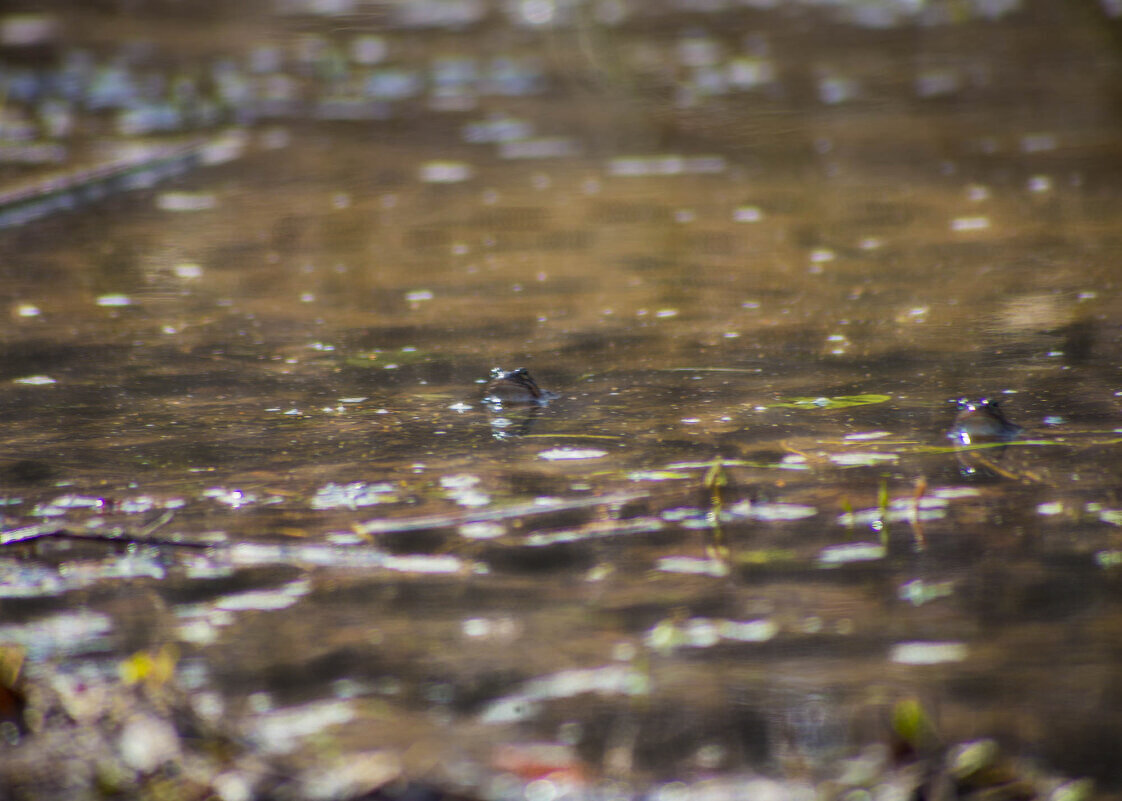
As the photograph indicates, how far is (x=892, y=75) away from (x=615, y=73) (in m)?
1.08

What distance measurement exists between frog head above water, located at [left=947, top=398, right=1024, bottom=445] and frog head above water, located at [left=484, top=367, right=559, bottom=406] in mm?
588

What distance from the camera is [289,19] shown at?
19.3ft

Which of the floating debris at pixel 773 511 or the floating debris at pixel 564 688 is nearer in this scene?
the floating debris at pixel 564 688

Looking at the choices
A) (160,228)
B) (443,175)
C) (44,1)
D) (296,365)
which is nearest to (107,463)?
(296,365)

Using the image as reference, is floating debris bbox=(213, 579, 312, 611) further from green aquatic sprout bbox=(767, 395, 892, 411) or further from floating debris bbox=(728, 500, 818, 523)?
green aquatic sprout bbox=(767, 395, 892, 411)

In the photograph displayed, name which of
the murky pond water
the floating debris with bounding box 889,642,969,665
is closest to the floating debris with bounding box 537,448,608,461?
the murky pond water

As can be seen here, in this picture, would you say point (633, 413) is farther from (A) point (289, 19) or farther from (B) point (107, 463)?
(A) point (289, 19)

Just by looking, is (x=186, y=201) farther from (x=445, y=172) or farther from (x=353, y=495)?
(x=353, y=495)

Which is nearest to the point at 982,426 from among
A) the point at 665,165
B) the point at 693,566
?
the point at 693,566

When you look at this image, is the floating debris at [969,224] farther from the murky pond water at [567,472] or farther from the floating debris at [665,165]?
the floating debris at [665,165]

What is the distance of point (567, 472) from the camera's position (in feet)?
5.09

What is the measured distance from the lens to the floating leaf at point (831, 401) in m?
1.75

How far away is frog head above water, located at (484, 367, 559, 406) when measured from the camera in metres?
1.81

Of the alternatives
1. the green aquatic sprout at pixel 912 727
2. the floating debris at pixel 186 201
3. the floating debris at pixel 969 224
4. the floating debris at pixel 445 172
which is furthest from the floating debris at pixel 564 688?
the floating debris at pixel 445 172
